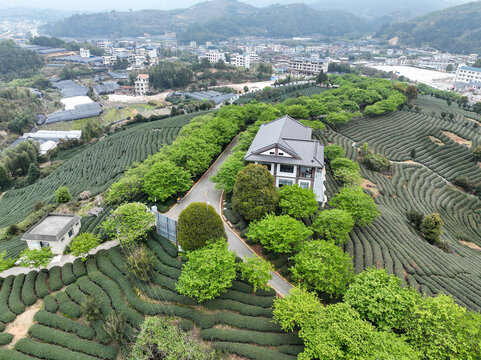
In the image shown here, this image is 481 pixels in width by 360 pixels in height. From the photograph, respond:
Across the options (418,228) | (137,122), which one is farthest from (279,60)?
(418,228)

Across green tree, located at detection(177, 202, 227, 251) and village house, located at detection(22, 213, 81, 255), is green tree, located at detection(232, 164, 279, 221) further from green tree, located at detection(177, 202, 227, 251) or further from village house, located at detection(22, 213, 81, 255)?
village house, located at detection(22, 213, 81, 255)

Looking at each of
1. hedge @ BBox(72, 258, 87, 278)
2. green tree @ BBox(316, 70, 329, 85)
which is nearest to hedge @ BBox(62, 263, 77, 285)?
hedge @ BBox(72, 258, 87, 278)

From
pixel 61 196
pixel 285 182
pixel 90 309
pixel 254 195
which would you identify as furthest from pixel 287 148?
pixel 61 196

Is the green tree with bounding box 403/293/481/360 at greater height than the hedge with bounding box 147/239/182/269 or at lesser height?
greater

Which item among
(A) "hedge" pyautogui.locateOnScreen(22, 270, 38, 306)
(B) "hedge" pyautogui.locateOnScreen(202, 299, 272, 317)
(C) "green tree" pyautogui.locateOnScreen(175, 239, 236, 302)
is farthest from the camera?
(A) "hedge" pyautogui.locateOnScreen(22, 270, 38, 306)

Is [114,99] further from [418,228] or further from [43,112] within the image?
[418,228]

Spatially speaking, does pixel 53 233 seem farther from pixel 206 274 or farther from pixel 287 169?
pixel 287 169
